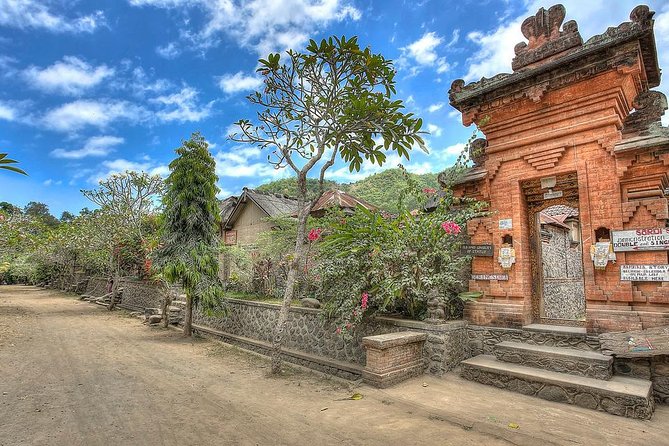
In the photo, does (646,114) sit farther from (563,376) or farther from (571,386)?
(571,386)

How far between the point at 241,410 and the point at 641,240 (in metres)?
6.54

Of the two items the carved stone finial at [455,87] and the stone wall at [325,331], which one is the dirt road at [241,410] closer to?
the stone wall at [325,331]

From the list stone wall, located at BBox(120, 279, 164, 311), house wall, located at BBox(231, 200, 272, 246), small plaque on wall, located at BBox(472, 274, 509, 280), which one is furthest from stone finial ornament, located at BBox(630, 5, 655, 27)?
stone wall, located at BBox(120, 279, 164, 311)

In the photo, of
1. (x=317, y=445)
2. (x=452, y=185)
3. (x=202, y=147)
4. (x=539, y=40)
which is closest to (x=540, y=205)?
(x=452, y=185)

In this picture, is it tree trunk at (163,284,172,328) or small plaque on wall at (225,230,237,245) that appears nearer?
tree trunk at (163,284,172,328)

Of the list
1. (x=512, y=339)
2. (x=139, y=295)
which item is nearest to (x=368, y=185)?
(x=139, y=295)

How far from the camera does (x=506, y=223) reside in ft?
23.8

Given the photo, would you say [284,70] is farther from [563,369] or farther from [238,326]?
[238,326]

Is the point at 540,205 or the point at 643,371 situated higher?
the point at 540,205

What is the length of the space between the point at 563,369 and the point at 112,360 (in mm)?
9227

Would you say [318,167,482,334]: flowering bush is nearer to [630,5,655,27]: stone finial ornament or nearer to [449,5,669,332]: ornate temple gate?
[449,5,669,332]: ornate temple gate

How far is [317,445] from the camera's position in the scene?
3.96 metres

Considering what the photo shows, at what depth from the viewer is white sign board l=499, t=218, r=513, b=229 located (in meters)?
7.21

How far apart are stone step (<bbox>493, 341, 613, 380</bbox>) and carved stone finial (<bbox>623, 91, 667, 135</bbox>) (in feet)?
12.3
